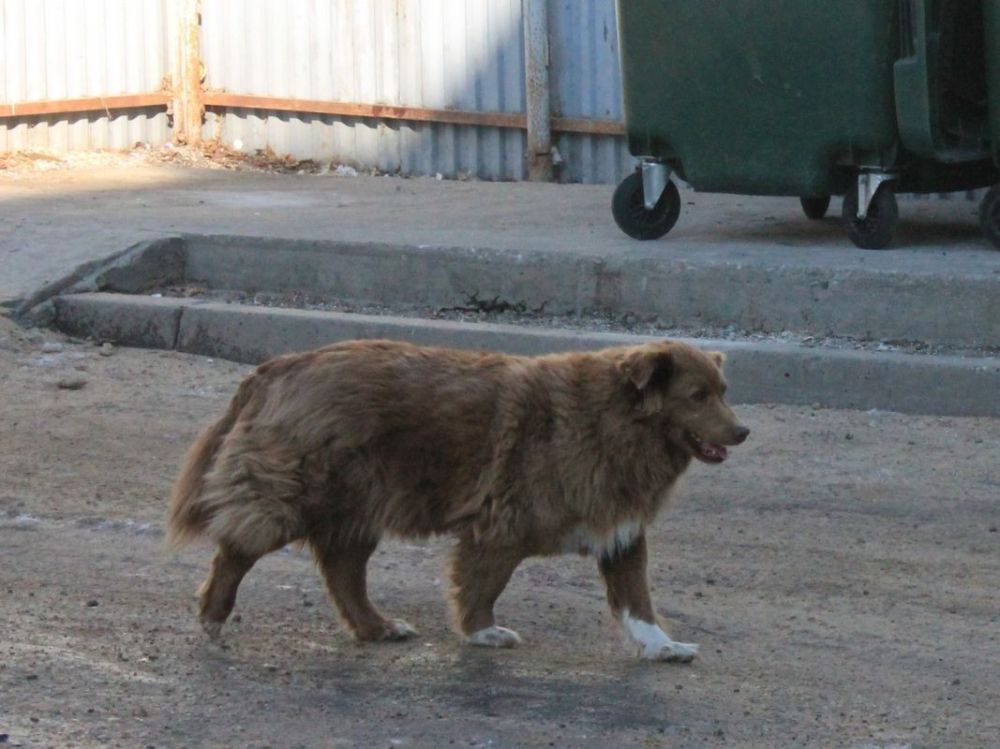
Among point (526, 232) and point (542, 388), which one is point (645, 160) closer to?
point (526, 232)

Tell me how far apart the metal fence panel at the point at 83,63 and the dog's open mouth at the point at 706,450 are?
10710mm

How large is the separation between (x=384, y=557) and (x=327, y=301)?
397 centimetres

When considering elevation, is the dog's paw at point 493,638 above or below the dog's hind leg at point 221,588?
below

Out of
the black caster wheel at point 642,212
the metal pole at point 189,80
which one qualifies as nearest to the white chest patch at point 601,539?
the black caster wheel at point 642,212

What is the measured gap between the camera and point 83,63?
1510 cm

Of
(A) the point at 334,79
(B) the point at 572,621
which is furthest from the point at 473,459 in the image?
(A) the point at 334,79

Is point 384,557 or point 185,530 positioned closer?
point 185,530

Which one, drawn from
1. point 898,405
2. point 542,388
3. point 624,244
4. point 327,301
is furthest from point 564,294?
point 542,388

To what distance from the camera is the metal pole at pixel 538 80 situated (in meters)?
13.2

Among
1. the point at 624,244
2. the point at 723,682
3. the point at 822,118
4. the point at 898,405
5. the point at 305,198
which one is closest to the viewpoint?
the point at 723,682

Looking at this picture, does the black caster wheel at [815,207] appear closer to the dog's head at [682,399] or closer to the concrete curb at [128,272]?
the concrete curb at [128,272]

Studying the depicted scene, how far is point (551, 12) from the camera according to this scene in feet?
43.5

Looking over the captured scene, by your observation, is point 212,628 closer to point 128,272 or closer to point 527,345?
point 527,345

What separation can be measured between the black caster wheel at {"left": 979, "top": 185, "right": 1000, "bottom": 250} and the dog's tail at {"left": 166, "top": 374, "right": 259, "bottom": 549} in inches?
204
